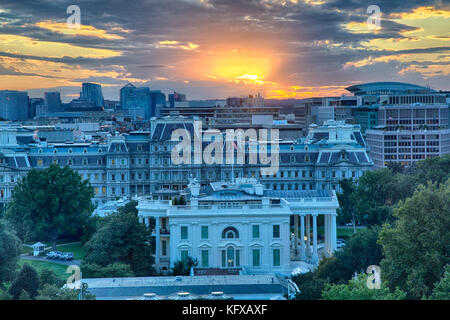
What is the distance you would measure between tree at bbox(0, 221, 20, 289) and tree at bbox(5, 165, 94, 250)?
18196mm

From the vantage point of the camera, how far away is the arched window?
3831cm

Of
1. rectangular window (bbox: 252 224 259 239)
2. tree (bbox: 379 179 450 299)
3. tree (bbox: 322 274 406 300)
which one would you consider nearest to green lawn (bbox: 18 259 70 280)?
rectangular window (bbox: 252 224 259 239)

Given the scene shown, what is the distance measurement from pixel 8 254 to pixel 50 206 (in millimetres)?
21981

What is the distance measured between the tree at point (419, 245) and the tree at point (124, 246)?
1322cm

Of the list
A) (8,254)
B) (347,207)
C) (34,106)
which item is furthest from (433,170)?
(34,106)

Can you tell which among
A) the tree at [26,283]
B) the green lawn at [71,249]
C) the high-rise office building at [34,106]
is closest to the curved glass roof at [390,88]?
the high-rise office building at [34,106]

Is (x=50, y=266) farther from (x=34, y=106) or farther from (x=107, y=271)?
(x=34, y=106)

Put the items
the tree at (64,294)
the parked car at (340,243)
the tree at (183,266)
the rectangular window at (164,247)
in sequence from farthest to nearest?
the parked car at (340,243), the rectangular window at (164,247), the tree at (183,266), the tree at (64,294)

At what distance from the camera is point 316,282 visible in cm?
2870

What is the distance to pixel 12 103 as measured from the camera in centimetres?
9975

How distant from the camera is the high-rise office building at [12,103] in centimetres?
9444

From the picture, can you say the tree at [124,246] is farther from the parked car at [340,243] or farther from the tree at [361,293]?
the tree at [361,293]

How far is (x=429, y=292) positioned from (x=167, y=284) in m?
9.79

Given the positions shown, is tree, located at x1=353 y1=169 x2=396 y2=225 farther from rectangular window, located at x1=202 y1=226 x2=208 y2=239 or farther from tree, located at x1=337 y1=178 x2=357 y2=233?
rectangular window, located at x1=202 y1=226 x2=208 y2=239
